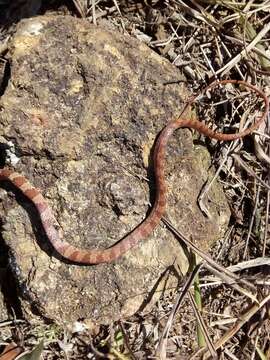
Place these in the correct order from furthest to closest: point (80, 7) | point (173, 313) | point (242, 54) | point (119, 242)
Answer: point (242, 54), point (80, 7), point (119, 242), point (173, 313)

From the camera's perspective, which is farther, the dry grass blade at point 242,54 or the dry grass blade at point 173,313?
the dry grass blade at point 242,54

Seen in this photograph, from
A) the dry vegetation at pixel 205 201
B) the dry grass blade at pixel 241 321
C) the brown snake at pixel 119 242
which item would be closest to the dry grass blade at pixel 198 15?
the dry vegetation at pixel 205 201

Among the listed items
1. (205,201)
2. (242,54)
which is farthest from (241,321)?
(242,54)

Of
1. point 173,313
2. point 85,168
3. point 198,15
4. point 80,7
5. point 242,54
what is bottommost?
point 173,313

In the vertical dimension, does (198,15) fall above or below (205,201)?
above

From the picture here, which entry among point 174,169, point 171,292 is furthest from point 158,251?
point 174,169

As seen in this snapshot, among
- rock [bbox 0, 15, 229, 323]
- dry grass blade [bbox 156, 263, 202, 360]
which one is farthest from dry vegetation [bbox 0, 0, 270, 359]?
rock [bbox 0, 15, 229, 323]

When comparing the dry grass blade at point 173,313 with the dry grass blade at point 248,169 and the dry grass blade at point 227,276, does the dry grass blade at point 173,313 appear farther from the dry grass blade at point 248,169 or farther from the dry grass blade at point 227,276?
the dry grass blade at point 248,169

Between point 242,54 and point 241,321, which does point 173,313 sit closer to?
point 241,321
